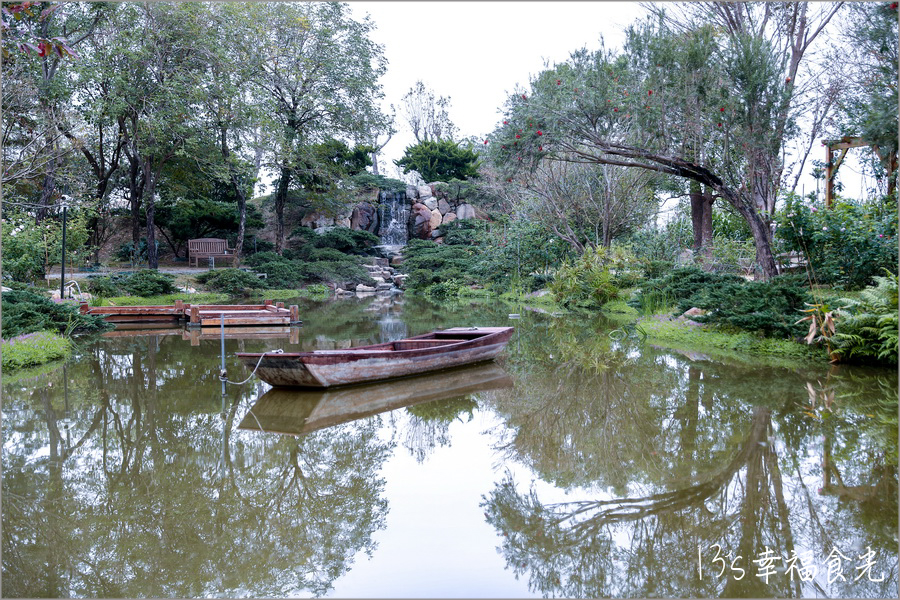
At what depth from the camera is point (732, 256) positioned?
47.9ft

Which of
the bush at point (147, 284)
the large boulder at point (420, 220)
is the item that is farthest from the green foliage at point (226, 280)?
the large boulder at point (420, 220)

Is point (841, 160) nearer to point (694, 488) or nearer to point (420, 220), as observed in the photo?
point (694, 488)

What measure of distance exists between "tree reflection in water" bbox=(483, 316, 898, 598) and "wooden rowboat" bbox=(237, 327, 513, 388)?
4.49 feet

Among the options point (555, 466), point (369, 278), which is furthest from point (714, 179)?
point (369, 278)

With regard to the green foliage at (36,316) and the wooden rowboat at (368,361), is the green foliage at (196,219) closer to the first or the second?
the green foliage at (36,316)

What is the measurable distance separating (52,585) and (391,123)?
24.9 m

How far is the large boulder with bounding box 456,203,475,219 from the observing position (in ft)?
98.2

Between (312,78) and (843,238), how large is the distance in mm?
19773

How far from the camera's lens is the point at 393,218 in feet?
98.9

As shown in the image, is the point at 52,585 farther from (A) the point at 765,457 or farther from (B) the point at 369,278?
(B) the point at 369,278

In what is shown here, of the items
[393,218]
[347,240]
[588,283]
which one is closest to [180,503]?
[588,283]

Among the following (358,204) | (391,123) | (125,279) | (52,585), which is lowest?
(52,585)

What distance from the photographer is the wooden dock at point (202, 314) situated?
43.5ft

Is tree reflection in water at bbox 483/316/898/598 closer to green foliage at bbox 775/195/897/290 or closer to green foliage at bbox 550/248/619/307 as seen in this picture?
green foliage at bbox 775/195/897/290
